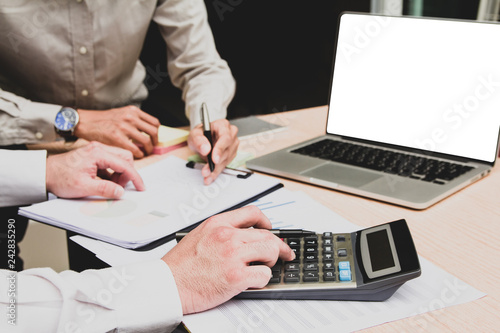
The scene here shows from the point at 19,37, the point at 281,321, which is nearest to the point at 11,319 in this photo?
the point at 281,321

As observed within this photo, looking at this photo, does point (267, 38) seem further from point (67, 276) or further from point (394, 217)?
point (67, 276)

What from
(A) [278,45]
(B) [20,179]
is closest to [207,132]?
(B) [20,179]

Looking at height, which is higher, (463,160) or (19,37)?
(19,37)

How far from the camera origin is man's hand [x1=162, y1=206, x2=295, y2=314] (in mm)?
577

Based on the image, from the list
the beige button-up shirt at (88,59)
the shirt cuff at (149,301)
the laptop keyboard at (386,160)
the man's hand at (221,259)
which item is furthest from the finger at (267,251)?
the beige button-up shirt at (88,59)

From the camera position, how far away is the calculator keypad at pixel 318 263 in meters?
0.59

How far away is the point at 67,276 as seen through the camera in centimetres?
62

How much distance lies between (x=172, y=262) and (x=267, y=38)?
2449mm

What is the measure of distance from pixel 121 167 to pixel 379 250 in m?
0.53

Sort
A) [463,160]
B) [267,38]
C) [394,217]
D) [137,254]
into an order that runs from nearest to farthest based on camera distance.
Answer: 1. [137,254]
2. [394,217]
3. [463,160]
4. [267,38]

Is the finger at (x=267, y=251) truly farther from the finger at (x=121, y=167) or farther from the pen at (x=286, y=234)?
the finger at (x=121, y=167)

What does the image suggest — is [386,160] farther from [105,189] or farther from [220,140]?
[105,189]

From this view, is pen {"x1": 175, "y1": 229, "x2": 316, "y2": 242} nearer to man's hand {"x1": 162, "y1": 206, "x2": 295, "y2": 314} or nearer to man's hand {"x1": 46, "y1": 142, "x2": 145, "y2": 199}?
man's hand {"x1": 162, "y1": 206, "x2": 295, "y2": 314}

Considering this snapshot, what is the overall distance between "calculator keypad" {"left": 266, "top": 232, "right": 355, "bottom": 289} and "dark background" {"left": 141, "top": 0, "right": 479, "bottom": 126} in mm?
2022
